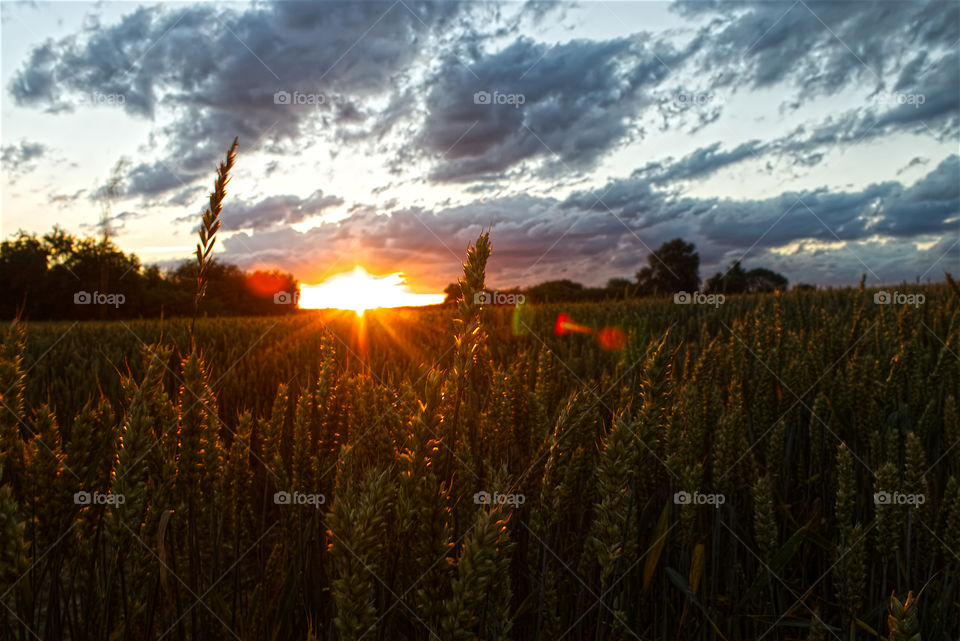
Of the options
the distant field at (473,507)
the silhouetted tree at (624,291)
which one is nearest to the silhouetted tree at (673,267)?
the silhouetted tree at (624,291)

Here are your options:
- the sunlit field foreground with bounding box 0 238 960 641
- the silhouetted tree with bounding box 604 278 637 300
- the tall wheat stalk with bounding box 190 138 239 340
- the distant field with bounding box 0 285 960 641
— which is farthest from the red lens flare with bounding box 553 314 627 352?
the tall wheat stalk with bounding box 190 138 239 340

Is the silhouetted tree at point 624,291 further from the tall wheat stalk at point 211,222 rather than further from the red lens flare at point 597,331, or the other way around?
the tall wheat stalk at point 211,222

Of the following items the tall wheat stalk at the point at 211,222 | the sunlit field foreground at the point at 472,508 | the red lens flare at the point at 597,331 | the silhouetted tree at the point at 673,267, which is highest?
the silhouetted tree at the point at 673,267

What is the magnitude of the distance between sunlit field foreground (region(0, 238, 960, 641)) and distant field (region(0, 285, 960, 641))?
0.04 ft

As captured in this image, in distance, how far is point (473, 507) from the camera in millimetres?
1733

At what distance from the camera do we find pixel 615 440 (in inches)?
58.9

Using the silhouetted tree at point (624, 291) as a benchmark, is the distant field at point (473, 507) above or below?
below

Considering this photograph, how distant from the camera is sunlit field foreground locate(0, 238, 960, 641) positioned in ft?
4.27

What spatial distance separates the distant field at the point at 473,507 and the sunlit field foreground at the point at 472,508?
11mm

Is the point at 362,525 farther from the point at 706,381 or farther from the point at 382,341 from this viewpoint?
the point at 382,341

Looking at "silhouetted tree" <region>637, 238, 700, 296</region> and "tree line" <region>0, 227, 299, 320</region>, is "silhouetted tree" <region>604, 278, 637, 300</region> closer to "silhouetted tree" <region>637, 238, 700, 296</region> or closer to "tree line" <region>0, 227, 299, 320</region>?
"tree line" <region>0, 227, 299, 320</region>

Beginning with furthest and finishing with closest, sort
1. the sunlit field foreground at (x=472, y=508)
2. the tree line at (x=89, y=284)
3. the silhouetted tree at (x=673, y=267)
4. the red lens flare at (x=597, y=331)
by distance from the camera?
the silhouetted tree at (x=673, y=267) < the tree line at (x=89, y=284) < the red lens flare at (x=597, y=331) < the sunlit field foreground at (x=472, y=508)

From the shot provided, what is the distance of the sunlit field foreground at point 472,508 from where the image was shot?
1.30 meters

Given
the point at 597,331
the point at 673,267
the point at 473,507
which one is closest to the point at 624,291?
the point at 597,331
